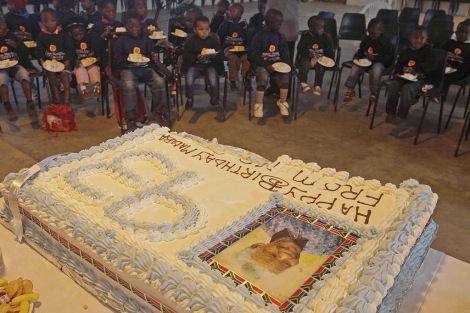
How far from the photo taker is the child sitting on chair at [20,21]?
5863 millimetres

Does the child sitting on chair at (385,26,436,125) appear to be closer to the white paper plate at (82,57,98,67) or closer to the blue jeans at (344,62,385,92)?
the blue jeans at (344,62,385,92)

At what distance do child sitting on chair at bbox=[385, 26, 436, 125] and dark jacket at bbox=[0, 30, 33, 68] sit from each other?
13.4ft

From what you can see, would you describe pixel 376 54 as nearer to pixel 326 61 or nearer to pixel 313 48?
pixel 326 61

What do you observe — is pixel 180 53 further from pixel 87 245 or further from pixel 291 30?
pixel 87 245

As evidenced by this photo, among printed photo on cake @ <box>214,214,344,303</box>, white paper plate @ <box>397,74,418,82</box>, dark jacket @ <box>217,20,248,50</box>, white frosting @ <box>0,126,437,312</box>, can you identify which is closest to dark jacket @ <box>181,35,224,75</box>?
dark jacket @ <box>217,20,248,50</box>

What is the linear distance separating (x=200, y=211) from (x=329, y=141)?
277 cm

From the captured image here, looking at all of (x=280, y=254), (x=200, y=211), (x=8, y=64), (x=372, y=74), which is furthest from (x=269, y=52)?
(x=280, y=254)

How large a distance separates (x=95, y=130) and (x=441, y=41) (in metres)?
4.33

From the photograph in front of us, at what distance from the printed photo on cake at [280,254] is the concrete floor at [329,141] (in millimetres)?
1579

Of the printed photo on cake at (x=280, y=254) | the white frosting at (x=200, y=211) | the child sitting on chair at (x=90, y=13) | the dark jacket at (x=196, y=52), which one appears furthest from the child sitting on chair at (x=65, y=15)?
the printed photo on cake at (x=280, y=254)

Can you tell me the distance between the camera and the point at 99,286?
215 centimetres

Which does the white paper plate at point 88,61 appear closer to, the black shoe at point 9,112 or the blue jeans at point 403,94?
the black shoe at point 9,112

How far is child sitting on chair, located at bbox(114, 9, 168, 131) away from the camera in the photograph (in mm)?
4676

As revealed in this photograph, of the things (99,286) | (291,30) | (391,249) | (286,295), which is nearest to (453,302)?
(391,249)
